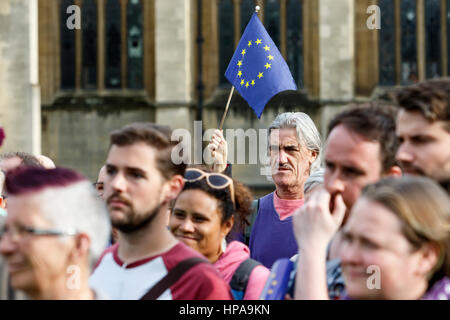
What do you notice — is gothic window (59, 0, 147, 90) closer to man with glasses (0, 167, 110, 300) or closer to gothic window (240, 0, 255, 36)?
gothic window (240, 0, 255, 36)

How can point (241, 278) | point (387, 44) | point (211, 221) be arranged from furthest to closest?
point (387, 44), point (211, 221), point (241, 278)

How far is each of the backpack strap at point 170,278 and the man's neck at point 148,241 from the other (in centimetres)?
12

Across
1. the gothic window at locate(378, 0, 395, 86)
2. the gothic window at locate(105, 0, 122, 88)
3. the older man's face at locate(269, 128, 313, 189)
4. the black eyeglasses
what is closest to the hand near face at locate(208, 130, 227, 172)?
the older man's face at locate(269, 128, 313, 189)

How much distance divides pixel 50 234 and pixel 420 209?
1009mm

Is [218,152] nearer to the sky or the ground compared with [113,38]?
nearer to the ground

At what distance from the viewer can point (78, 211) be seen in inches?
97.3

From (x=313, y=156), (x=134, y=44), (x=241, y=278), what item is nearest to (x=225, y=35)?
(x=134, y=44)

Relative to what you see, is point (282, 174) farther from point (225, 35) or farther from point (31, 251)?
point (225, 35)

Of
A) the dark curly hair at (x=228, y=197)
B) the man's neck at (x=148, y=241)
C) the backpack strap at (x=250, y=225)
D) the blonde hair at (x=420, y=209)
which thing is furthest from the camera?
the backpack strap at (x=250, y=225)

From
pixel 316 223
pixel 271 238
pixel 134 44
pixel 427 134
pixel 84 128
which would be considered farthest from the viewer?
pixel 134 44

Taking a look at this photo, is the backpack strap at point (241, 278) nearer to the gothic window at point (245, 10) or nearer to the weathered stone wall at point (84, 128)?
the weathered stone wall at point (84, 128)

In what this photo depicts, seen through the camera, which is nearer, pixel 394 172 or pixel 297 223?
pixel 297 223

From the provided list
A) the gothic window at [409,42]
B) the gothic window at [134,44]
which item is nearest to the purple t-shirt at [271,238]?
the gothic window at [134,44]

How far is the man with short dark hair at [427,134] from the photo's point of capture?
104 inches
